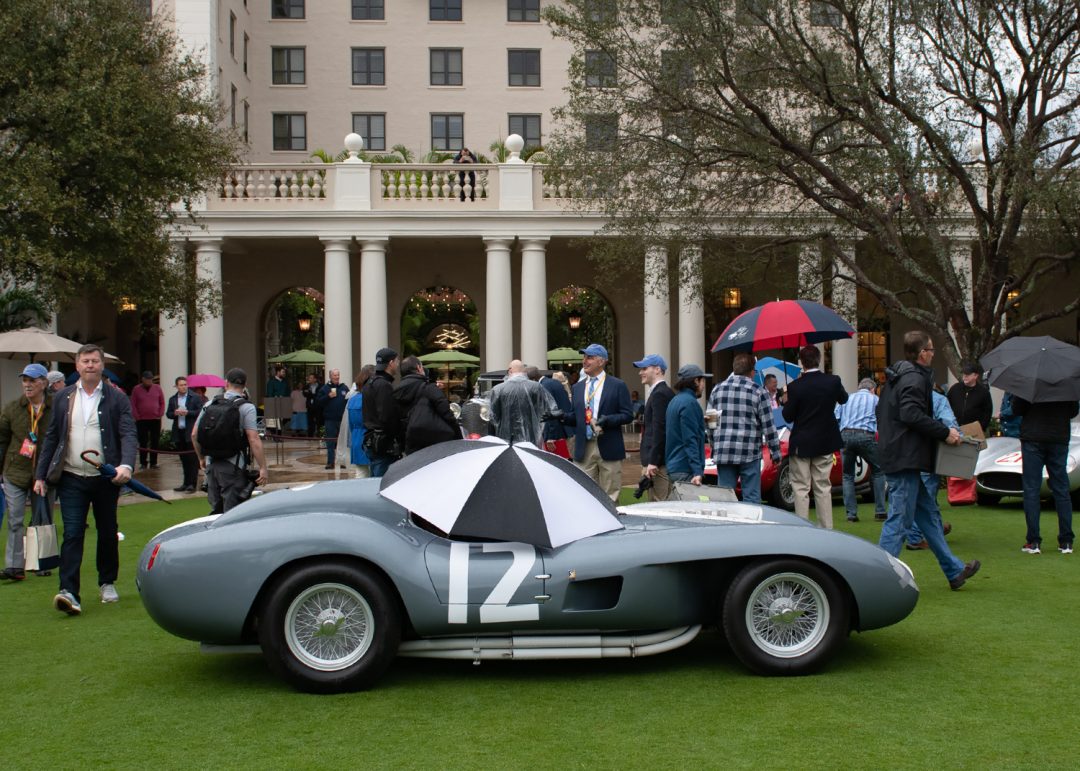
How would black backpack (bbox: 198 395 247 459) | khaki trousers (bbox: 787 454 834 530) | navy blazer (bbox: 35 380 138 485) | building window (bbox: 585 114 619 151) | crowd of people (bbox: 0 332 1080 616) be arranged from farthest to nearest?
1. building window (bbox: 585 114 619 151)
2. khaki trousers (bbox: 787 454 834 530)
3. black backpack (bbox: 198 395 247 459)
4. crowd of people (bbox: 0 332 1080 616)
5. navy blazer (bbox: 35 380 138 485)

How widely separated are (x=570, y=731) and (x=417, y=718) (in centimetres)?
74

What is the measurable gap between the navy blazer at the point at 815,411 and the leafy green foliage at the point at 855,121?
924cm

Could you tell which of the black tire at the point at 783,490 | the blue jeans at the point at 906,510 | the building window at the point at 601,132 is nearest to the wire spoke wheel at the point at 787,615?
the blue jeans at the point at 906,510

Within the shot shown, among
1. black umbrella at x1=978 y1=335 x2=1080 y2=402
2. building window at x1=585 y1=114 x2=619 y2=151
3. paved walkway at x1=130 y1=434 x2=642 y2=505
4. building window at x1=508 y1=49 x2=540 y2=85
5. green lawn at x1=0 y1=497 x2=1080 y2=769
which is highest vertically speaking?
building window at x1=508 y1=49 x2=540 y2=85

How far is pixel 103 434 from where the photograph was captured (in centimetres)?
781

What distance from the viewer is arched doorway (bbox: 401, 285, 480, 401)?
50.0 metres

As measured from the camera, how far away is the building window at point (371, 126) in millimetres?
42188

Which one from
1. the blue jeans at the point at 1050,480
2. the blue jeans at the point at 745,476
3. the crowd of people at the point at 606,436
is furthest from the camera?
the blue jeans at the point at 1050,480

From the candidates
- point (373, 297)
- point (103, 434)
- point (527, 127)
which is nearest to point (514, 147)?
point (373, 297)

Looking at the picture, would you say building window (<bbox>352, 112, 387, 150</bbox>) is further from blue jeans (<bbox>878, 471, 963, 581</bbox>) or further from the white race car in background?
blue jeans (<bbox>878, 471, 963, 581</bbox>)

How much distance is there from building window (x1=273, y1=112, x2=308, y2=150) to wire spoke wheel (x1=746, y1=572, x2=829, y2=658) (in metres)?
39.2

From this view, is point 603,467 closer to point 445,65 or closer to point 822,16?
point 822,16

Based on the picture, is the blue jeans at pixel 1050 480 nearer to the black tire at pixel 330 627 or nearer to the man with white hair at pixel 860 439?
the man with white hair at pixel 860 439

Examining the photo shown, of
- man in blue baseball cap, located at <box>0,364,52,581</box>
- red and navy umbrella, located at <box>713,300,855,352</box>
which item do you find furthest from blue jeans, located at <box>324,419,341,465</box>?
man in blue baseball cap, located at <box>0,364,52,581</box>
